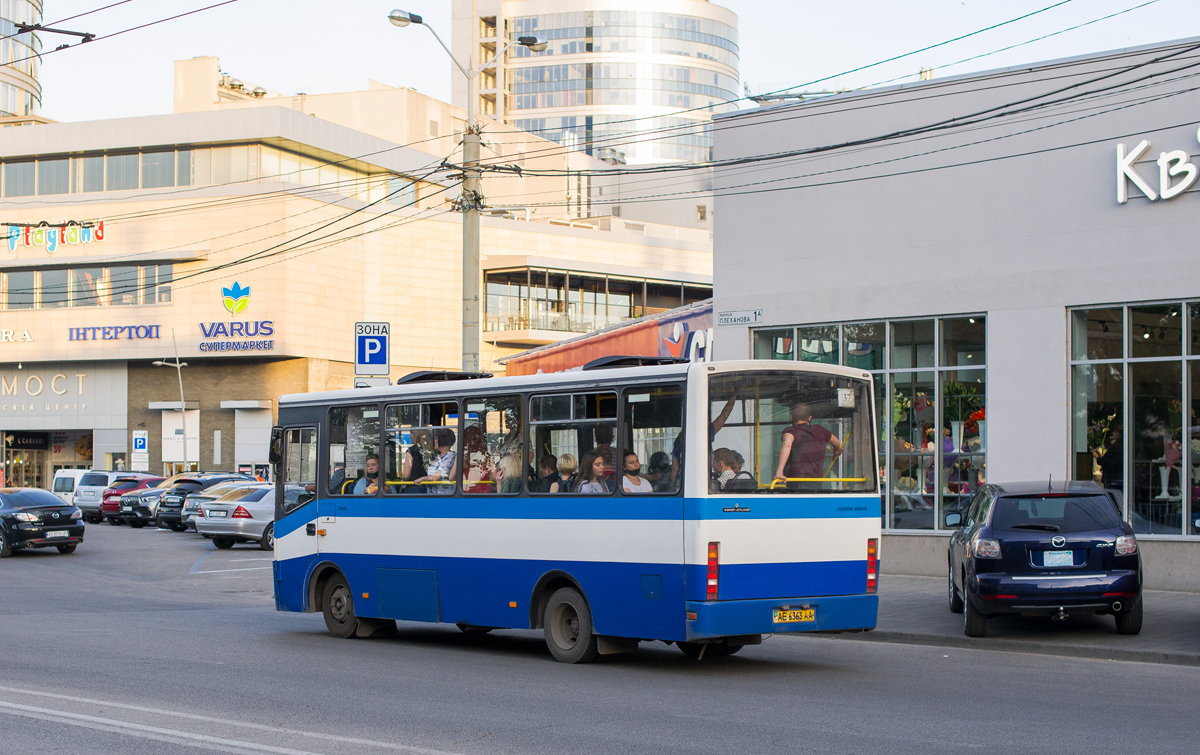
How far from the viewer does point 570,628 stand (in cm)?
1195

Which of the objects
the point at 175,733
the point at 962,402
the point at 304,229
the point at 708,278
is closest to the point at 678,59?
the point at 708,278

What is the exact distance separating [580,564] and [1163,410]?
959 centimetres

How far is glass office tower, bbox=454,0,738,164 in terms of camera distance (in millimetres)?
132250

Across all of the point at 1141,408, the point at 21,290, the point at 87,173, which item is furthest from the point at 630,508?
the point at 21,290

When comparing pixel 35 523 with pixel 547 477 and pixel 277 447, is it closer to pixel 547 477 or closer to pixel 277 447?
pixel 277 447

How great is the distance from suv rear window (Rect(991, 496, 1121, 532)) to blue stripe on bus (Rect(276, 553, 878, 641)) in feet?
7.24

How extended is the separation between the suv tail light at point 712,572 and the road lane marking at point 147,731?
156 inches

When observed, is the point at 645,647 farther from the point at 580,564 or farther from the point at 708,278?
the point at 708,278

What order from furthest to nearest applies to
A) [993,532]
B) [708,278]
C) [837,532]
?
[708,278]
[993,532]
[837,532]

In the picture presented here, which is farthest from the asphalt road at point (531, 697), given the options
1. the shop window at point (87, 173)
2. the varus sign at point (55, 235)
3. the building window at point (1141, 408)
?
the shop window at point (87, 173)

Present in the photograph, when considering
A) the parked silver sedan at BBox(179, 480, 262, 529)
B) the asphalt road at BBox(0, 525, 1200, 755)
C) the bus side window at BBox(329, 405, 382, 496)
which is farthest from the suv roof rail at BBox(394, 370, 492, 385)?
the parked silver sedan at BBox(179, 480, 262, 529)

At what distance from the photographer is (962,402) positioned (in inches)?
752

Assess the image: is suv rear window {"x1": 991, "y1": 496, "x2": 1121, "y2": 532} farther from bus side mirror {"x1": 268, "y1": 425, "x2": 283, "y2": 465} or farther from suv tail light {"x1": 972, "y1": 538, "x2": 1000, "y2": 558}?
bus side mirror {"x1": 268, "y1": 425, "x2": 283, "y2": 465}

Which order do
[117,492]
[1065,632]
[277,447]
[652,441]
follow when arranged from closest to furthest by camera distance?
[652,441]
[1065,632]
[277,447]
[117,492]
